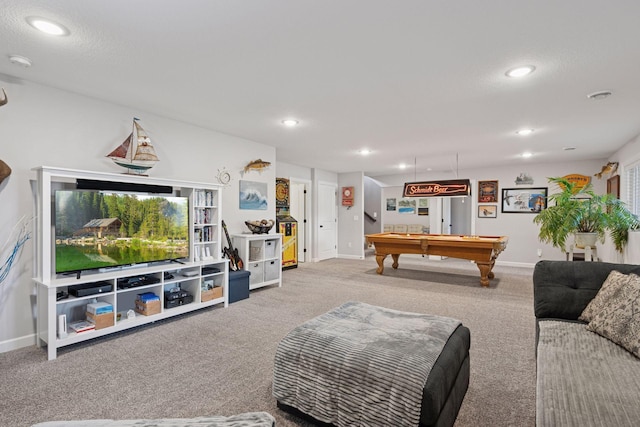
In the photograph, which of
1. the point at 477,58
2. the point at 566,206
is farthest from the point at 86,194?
the point at 566,206

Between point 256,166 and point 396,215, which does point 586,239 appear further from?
point 396,215

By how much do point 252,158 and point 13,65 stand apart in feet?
9.45

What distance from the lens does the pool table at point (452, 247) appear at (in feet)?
16.6

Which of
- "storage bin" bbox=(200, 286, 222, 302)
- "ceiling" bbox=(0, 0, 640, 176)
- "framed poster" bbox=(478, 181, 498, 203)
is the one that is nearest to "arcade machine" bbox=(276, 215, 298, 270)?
"storage bin" bbox=(200, 286, 222, 302)

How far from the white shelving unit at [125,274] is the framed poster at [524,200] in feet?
21.1

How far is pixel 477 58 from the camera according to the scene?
2369mm

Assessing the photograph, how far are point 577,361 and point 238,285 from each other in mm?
3629

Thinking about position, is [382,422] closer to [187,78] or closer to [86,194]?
[187,78]

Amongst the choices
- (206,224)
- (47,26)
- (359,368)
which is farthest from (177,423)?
(206,224)

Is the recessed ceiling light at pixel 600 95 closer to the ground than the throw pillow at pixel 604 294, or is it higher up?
higher up

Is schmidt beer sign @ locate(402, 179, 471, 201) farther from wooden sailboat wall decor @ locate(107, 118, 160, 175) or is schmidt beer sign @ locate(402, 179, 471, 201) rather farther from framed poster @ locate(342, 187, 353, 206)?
wooden sailboat wall decor @ locate(107, 118, 160, 175)

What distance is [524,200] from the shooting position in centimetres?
714

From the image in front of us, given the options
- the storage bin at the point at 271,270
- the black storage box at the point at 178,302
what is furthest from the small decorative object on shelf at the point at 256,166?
the black storage box at the point at 178,302

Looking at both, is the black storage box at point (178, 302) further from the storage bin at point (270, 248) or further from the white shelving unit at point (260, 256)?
the storage bin at point (270, 248)
